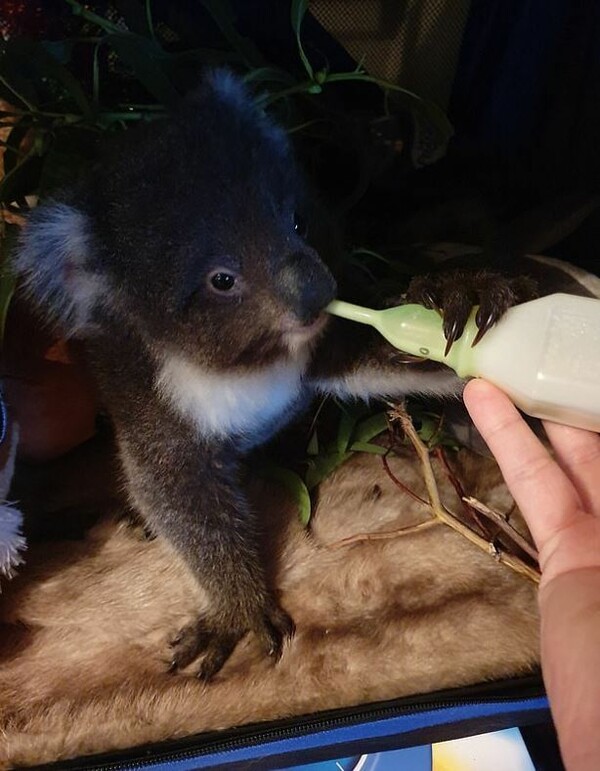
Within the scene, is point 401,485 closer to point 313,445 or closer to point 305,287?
point 313,445

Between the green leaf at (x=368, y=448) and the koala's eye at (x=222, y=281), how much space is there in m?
0.74

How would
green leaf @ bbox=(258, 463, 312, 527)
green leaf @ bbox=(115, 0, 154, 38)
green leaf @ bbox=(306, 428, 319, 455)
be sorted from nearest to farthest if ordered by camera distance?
1. green leaf @ bbox=(115, 0, 154, 38)
2. green leaf @ bbox=(258, 463, 312, 527)
3. green leaf @ bbox=(306, 428, 319, 455)

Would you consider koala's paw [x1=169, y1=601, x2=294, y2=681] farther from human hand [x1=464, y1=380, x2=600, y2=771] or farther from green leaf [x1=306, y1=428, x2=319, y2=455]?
human hand [x1=464, y1=380, x2=600, y2=771]

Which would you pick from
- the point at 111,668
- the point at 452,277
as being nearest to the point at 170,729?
the point at 111,668

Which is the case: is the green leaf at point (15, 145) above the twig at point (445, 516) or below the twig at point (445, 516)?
above

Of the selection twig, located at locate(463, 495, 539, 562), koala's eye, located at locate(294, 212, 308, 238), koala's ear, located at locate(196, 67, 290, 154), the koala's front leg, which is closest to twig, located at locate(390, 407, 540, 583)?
twig, located at locate(463, 495, 539, 562)

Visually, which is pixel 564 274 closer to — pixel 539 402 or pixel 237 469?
pixel 539 402

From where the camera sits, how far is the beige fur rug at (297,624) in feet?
5.11

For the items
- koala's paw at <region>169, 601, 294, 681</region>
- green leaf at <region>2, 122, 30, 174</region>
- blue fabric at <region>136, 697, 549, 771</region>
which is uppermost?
green leaf at <region>2, 122, 30, 174</region>

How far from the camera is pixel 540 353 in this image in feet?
3.87

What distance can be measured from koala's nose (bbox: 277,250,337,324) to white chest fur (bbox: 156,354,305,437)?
0.70 ft

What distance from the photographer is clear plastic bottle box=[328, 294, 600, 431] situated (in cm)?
116

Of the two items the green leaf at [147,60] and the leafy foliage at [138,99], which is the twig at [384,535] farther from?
the green leaf at [147,60]

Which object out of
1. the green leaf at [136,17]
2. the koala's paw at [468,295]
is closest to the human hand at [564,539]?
the koala's paw at [468,295]
